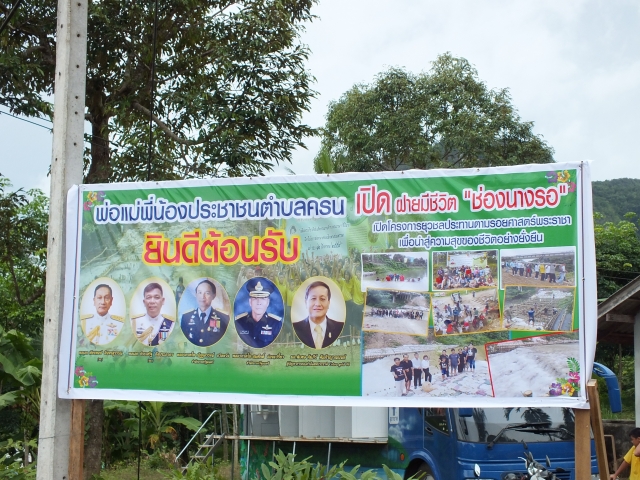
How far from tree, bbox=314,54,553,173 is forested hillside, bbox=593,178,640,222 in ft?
53.0

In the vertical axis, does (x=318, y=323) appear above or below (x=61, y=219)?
below

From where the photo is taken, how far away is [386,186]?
6.23 meters

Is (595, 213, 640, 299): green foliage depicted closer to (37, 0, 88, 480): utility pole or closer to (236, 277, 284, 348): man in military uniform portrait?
(236, 277, 284, 348): man in military uniform portrait

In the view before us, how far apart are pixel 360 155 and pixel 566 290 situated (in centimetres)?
2006

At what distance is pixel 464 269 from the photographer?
6008mm

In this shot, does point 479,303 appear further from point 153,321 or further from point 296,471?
point 153,321

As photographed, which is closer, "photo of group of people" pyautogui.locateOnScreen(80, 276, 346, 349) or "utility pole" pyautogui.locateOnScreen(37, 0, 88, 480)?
"photo of group of people" pyautogui.locateOnScreen(80, 276, 346, 349)

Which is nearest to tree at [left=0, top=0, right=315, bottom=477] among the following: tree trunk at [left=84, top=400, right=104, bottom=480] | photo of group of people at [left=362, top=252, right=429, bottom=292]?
tree trunk at [left=84, top=400, right=104, bottom=480]

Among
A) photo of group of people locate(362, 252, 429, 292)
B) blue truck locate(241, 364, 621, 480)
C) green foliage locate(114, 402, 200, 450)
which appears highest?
photo of group of people locate(362, 252, 429, 292)

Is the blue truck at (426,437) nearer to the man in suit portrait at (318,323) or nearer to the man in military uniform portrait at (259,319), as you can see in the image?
the man in suit portrait at (318,323)

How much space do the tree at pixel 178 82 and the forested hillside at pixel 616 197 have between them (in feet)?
101

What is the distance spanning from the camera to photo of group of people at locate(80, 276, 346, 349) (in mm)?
6293

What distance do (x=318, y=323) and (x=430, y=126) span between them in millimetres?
20450

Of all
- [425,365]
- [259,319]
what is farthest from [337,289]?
[425,365]
